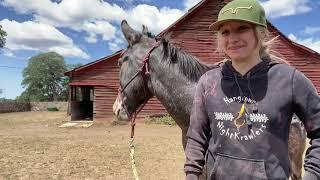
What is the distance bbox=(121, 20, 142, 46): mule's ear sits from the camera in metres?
4.20

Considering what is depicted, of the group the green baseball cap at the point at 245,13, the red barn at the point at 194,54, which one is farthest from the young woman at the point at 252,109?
the red barn at the point at 194,54

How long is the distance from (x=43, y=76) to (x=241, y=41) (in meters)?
96.6

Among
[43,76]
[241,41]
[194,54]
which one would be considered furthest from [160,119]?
[43,76]

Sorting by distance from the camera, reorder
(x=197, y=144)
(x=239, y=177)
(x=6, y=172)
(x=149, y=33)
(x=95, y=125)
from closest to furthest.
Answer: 1. (x=239, y=177)
2. (x=197, y=144)
3. (x=149, y=33)
4. (x=6, y=172)
5. (x=95, y=125)

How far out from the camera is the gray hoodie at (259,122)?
197 cm

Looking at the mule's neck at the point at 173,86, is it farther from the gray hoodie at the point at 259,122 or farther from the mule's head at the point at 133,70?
the gray hoodie at the point at 259,122

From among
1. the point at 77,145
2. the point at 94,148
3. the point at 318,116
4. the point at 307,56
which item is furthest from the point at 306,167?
the point at 307,56

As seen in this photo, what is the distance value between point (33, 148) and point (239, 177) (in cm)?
1145

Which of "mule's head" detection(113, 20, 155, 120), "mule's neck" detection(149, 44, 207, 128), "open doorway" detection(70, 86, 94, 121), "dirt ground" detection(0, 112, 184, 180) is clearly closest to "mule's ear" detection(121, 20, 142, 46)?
"mule's head" detection(113, 20, 155, 120)

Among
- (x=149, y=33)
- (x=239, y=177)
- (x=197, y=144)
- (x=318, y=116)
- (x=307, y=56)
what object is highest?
(x=307, y=56)

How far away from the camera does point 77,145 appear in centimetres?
1334

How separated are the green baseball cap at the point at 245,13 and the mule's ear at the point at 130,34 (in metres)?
2.20

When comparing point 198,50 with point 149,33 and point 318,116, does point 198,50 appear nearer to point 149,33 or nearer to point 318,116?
point 149,33

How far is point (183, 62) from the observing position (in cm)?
375
